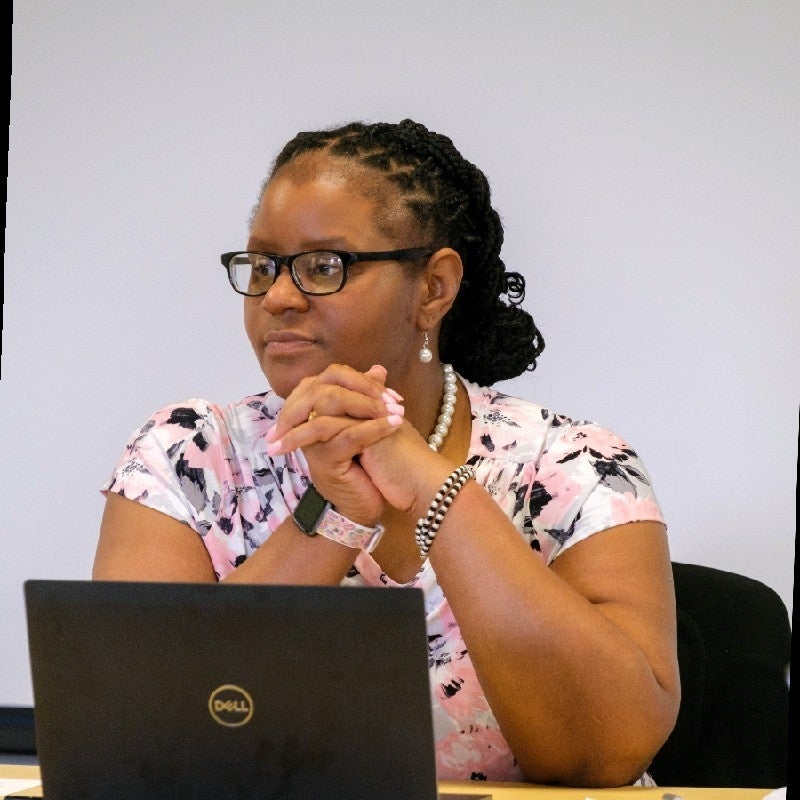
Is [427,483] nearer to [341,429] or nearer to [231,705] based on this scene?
[341,429]

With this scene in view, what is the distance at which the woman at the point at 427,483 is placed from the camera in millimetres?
1448

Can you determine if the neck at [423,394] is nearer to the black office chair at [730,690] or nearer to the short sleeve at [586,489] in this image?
the short sleeve at [586,489]

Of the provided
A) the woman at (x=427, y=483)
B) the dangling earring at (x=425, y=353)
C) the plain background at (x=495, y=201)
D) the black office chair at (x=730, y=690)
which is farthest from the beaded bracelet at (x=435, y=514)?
the plain background at (x=495, y=201)

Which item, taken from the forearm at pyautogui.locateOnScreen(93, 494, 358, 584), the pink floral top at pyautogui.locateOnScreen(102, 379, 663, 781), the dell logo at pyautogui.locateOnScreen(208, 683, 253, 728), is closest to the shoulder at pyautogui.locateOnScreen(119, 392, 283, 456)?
the pink floral top at pyautogui.locateOnScreen(102, 379, 663, 781)

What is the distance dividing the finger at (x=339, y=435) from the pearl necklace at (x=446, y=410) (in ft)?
0.81

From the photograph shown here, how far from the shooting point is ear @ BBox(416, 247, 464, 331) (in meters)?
1.78

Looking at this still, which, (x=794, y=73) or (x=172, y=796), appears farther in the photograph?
(x=794, y=73)

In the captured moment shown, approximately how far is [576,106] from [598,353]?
0.53m

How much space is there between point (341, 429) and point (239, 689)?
1.87 ft

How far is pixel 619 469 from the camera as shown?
172cm

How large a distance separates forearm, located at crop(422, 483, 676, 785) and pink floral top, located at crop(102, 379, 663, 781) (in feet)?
0.47

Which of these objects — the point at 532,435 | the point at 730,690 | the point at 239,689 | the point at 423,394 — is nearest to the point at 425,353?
the point at 423,394

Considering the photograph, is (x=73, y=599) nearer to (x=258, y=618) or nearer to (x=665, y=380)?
(x=258, y=618)

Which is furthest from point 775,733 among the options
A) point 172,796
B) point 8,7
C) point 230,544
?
point 8,7
